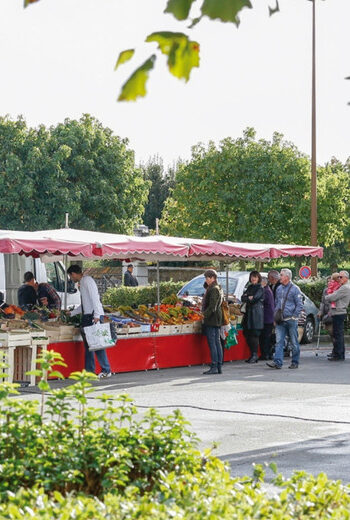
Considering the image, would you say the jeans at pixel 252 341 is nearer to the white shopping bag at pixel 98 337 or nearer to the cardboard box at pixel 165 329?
the cardboard box at pixel 165 329

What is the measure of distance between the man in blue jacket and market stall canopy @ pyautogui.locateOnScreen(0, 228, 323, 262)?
4.00ft

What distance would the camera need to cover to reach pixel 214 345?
16.5 m

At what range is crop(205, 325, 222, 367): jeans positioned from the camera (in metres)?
16.4

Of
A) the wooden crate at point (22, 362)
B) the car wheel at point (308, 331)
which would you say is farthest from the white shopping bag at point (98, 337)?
the car wheel at point (308, 331)

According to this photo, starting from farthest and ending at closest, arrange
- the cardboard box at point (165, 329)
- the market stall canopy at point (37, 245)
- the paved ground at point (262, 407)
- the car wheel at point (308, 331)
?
1. the car wheel at point (308, 331)
2. the cardboard box at point (165, 329)
3. the market stall canopy at point (37, 245)
4. the paved ground at point (262, 407)

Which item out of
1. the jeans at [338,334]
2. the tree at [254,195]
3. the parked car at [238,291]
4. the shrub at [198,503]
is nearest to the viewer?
the shrub at [198,503]

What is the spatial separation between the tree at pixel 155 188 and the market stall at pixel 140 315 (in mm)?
61835

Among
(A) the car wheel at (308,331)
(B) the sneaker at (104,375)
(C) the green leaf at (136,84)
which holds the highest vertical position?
(C) the green leaf at (136,84)

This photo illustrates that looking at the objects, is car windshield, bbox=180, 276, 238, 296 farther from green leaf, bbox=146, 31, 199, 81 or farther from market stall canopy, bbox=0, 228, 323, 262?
green leaf, bbox=146, 31, 199, 81

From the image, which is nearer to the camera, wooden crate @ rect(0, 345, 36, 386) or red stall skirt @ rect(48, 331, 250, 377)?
→ wooden crate @ rect(0, 345, 36, 386)

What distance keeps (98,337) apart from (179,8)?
12429mm

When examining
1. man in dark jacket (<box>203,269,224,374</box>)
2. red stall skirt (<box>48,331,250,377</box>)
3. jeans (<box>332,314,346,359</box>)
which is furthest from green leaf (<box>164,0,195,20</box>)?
jeans (<box>332,314,346,359</box>)

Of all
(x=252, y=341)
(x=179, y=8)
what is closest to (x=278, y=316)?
(x=252, y=341)

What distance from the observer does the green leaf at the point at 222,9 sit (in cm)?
296
